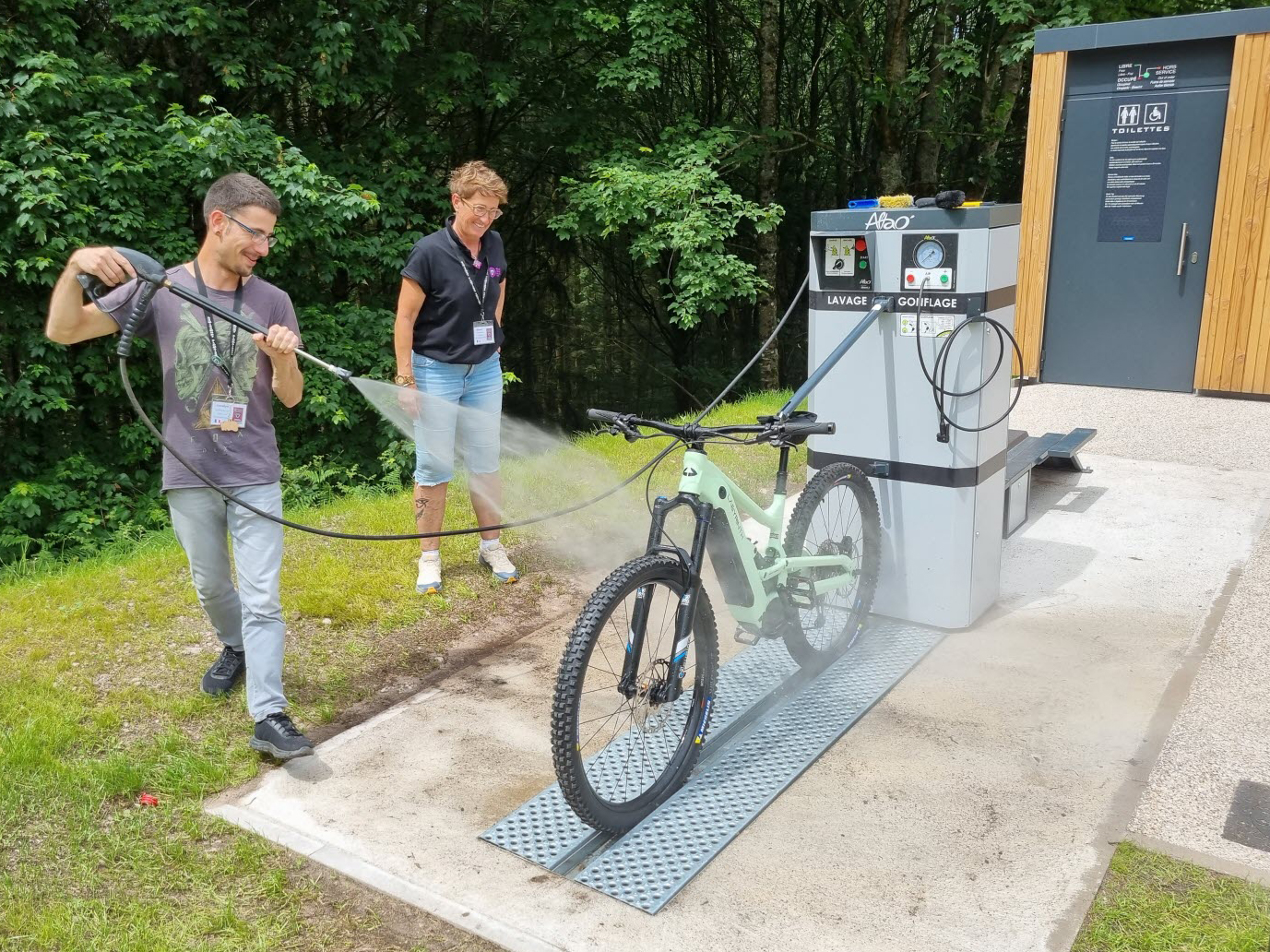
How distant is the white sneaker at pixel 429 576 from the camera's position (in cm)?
481

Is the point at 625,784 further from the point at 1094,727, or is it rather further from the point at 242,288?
the point at 242,288

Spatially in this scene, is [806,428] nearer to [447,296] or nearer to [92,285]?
[447,296]

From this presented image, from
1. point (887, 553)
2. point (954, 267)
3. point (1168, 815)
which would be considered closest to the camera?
point (1168, 815)

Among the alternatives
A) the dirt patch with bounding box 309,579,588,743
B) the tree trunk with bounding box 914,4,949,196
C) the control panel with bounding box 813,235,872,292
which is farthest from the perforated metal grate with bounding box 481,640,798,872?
the tree trunk with bounding box 914,4,949,196

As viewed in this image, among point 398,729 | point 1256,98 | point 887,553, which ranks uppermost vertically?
point 1256,98

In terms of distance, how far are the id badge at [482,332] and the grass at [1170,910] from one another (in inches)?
125

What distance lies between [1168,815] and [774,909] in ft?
4.12

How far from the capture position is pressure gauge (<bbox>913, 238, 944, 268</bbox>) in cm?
410

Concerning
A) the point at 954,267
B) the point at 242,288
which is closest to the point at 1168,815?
the point at 954,267

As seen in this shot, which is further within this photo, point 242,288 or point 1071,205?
point 1071,205

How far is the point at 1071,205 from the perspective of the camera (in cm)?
822

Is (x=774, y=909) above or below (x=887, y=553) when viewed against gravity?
below

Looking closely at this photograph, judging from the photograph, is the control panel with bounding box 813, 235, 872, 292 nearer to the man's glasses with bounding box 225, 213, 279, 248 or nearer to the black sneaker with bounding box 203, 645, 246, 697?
the man's glasses with bounding box 225, 213, 279, 248

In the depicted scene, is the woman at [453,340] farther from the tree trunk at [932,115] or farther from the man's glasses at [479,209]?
the tree trunk at [932,115]
